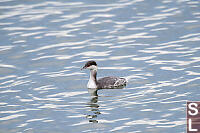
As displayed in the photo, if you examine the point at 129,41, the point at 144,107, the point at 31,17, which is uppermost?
the point at 31,17

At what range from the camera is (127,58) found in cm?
2428

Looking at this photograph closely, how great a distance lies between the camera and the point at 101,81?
71.7 ft

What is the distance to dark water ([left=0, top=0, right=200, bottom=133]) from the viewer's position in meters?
18.1

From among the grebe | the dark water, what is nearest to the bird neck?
the grebe

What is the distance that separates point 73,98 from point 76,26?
30.8ft

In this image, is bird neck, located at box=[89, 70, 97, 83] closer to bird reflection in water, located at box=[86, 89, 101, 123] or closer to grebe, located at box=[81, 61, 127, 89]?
grebe, located at box=[81, 61, 127, 89]

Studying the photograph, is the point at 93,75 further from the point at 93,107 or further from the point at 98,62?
the point at 93,107

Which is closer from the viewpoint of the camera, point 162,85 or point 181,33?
point 162,85

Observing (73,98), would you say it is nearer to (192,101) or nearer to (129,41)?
(192,101)

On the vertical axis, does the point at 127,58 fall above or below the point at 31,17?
below

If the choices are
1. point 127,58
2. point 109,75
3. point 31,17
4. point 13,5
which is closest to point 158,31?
point 127,58

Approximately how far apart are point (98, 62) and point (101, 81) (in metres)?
2.42

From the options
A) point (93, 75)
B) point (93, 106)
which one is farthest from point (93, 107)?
point (93, 75)

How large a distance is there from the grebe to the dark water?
333mm
